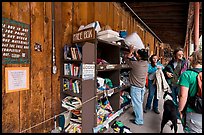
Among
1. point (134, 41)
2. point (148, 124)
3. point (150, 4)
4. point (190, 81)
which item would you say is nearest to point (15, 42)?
point (190, 81)

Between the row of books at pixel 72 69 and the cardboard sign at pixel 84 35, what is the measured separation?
0.41 metres

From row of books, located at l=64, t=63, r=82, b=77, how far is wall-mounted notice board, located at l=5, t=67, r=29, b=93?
1.94 feet

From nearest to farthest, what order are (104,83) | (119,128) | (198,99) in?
1. (198,99)
2. (119,128)
3. (104,83)

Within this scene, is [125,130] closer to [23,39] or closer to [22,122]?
[22,122]

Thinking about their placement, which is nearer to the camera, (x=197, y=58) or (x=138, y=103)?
(x=197, y=58)

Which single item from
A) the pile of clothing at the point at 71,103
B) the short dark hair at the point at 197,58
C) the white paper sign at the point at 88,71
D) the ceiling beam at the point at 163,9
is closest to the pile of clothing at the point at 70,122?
the pile of clothing at the point at 71,103

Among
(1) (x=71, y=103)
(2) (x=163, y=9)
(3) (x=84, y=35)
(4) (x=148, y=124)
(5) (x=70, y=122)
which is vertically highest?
(2) (x=163, y=9)

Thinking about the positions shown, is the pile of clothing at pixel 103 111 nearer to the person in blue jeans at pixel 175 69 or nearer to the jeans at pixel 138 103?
the jeans at pixel 138 103

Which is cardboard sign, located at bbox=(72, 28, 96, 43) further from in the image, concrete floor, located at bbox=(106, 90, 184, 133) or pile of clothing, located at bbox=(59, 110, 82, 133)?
concrete floor, located at bbox=(106, 90, 184, 133)

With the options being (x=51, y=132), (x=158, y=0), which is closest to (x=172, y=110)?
(x=51, y=132)

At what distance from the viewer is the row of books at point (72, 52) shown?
215cm

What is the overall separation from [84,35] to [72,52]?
32cm

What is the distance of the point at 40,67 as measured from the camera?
2.01m

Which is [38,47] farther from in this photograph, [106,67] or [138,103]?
[138,103]
